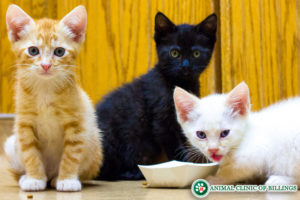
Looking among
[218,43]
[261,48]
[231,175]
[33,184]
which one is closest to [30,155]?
[33,184]

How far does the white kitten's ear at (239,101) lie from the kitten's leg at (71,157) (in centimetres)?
64

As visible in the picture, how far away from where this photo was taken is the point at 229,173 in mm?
1761

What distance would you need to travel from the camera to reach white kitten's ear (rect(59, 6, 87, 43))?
1841mm

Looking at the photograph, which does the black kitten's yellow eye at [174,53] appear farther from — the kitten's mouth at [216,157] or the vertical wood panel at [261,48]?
the kitten's mouth at [216,157]

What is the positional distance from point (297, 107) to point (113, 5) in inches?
58.4

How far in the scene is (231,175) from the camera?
5.76ft

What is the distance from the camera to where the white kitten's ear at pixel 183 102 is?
1869mm

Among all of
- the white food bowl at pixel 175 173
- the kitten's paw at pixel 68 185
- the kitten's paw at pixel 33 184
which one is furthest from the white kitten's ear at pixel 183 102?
the kitten's paw at pixel 33 184

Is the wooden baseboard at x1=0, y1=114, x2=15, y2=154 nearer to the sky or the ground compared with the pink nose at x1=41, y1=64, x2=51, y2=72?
nearer to the ground

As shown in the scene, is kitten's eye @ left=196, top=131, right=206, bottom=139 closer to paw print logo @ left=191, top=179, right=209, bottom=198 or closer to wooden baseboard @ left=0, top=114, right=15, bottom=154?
paw print logo @ left=191, top=179, right=209, bottom=198

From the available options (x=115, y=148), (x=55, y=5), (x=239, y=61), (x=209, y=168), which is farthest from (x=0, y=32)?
(x=209, y=168)

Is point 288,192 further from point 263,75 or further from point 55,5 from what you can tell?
point 55,5

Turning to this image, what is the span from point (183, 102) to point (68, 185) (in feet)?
1.96

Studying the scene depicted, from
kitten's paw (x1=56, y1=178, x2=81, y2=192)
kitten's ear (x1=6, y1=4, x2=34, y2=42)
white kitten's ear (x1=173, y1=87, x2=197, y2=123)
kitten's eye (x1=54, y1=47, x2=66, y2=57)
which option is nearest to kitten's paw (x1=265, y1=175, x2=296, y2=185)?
white kitten's ear (x1=173, y1=87, x2=197, y2=123)
